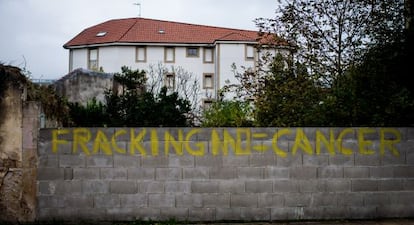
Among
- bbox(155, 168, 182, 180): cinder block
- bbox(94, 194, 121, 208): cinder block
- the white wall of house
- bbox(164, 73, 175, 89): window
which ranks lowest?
bbox(94, 194, 121, 208): cinder block

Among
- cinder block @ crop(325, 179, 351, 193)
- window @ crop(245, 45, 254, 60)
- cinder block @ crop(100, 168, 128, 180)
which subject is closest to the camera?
cinder block @ crop(100, 168, 128, 180)

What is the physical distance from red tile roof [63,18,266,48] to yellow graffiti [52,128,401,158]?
3278cm

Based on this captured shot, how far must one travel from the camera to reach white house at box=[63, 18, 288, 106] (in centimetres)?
3956

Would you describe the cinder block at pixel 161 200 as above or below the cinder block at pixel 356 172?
below

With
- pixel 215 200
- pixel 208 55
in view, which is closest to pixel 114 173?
pixel 215 200

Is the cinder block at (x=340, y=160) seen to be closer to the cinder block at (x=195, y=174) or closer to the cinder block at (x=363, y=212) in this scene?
the cinder block at (x=363, y=212)

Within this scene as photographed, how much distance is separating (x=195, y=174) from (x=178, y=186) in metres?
0.32

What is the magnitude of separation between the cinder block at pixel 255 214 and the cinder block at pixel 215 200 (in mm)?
283

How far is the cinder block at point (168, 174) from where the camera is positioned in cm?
687

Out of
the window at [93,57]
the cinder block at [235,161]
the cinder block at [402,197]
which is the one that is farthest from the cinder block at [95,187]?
the window at [93,57]

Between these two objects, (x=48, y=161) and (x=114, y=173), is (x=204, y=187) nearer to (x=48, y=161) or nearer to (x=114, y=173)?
(x=114, y=173)

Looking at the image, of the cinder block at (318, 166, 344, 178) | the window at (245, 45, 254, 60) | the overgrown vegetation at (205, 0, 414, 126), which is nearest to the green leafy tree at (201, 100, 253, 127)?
the overgrown vegetation at (205, 0, 414, 126)

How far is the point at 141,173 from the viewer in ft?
22.5

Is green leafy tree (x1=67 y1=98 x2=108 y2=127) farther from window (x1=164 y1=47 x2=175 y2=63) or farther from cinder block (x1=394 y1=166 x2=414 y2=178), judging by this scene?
window (x1=164 y1=47 x2=175 y2=63)
